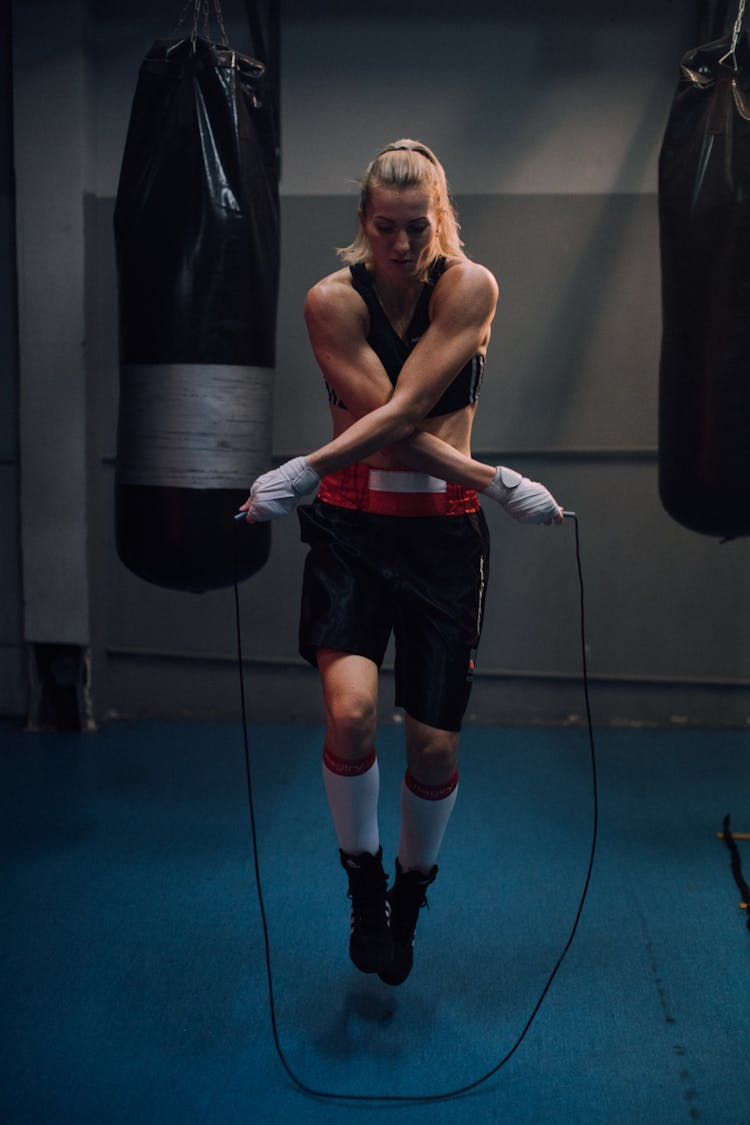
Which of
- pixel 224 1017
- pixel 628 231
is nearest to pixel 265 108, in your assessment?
pixel 628 231

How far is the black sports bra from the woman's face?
0.10m

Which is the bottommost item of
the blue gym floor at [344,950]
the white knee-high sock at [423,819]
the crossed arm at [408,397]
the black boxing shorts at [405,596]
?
the blue gym floor at [344,950]

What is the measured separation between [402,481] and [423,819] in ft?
2.42

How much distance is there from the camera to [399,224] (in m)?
2.06

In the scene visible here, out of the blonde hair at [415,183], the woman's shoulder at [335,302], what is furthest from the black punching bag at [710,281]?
the woman's shoulder at [335,302]

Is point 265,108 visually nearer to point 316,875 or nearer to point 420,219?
point 420,219

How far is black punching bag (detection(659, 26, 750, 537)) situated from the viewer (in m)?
2.66

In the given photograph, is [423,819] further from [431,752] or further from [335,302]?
[335,302]

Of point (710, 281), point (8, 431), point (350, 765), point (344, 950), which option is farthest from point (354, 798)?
point (8, 431)

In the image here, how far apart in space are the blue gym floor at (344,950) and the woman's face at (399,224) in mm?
1630

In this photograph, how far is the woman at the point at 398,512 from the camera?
6.90 feet

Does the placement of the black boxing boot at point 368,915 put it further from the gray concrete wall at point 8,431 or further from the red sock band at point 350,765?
the gray concrete wall at point 8,431

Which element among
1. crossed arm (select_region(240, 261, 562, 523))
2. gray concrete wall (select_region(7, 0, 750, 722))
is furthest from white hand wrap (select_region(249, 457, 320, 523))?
gray concrete wall (select_region(7, 0, 750, 722))

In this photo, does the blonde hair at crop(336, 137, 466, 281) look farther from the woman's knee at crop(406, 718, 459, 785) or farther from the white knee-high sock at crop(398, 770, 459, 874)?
the white knee-high sock at crop(398, 770, 459, 874)
